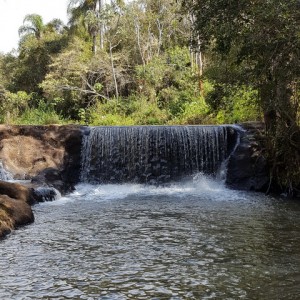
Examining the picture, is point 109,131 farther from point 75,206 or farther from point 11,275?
point 11,275

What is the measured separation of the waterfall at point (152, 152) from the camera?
1605 centimetres

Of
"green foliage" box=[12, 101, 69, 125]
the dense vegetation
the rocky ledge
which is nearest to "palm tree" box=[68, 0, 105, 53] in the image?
the dense vegetation

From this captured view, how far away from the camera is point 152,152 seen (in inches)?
647

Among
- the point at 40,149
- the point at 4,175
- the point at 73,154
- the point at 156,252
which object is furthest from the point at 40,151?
the point at 156,252

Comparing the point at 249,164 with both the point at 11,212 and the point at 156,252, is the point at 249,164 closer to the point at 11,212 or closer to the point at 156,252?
the point at 11,212

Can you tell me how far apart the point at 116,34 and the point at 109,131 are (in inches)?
568

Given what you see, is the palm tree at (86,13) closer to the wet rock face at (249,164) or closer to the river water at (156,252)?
the wet rock face at (249,164)

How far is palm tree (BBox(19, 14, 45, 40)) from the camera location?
1335 inches

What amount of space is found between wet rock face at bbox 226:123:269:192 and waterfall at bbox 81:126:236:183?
2.03ft

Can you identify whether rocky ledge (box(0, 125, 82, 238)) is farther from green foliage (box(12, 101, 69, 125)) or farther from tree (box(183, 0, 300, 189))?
green foliage (box(12, 101, 69, 125))

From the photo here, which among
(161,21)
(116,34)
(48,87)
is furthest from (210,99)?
(161,21)

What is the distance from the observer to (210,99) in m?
13.3

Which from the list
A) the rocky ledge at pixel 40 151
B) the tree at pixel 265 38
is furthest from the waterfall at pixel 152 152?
the tree at pixel 265 38

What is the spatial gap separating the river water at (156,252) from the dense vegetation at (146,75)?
9.53 ft
